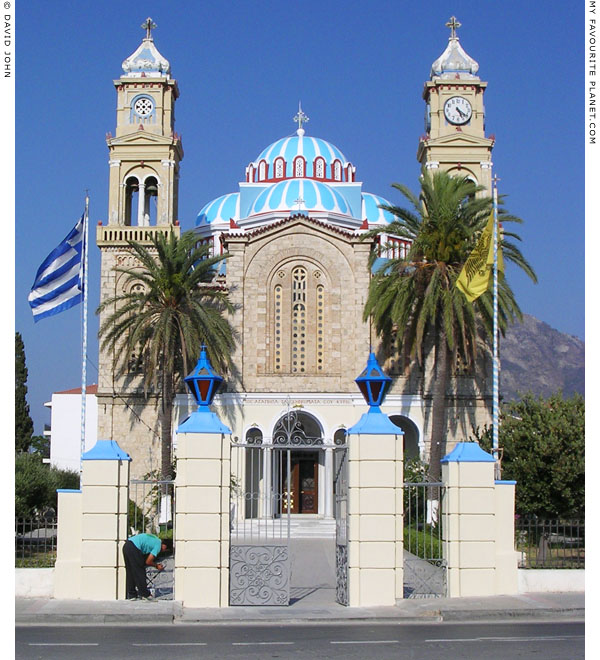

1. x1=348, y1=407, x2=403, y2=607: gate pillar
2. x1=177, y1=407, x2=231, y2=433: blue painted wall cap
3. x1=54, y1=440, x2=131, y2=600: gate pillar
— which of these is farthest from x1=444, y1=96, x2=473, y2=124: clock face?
x1=54, y1=440, x2=131, y2=600: gate pillar

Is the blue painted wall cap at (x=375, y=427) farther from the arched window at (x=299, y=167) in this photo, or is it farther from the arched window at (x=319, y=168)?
the arched window at (x=319, y=168)

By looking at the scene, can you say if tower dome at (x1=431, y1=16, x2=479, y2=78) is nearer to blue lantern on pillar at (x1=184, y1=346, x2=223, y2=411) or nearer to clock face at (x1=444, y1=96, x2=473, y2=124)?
clock face at (x1=444, y1=96, x2=473, y2=124)

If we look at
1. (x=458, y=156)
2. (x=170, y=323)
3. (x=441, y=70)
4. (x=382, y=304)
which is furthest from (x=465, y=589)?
(x=441, y=70)

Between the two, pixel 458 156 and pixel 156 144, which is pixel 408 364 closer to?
pixel 458 156

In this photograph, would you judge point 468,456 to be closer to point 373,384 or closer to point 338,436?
point 373,384

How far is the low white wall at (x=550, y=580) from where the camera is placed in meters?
18.5

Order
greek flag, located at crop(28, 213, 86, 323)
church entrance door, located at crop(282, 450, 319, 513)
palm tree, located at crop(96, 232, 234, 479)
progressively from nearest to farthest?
greek flag, located at crop(28, 213, 86, 323) → palm tree, located at crop(96, 232, 234, 479) → church entrance door, located at crop(282, 450, 319, 513)

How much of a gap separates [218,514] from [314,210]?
95.6ft

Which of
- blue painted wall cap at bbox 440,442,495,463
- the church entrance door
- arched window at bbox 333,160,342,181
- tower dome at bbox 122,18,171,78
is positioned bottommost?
the church entrance door

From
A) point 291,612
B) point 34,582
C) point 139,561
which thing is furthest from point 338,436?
point 291,612

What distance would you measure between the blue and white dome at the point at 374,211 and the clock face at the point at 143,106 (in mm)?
12157

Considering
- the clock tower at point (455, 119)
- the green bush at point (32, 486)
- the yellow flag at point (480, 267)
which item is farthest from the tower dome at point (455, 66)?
the green bush at point (32, 486)

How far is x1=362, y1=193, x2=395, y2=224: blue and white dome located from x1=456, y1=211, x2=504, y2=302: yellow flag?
23465mm

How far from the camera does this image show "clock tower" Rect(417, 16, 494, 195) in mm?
41469
